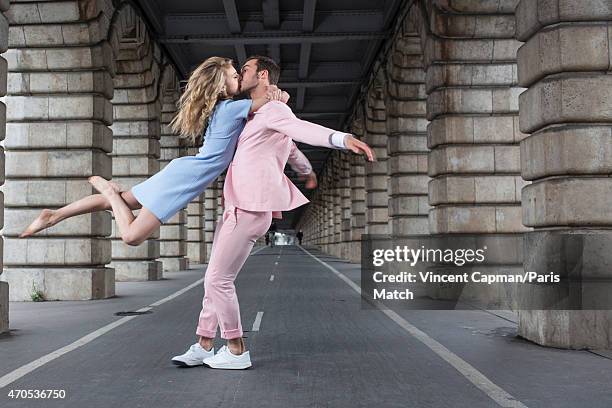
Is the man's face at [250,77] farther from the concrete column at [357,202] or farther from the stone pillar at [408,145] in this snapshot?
the concrete column at [357,202]

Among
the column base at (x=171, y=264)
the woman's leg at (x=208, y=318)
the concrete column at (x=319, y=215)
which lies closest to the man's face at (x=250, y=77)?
the woman's leg at (x=208, y=318)

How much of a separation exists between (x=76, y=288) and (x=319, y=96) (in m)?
20.0

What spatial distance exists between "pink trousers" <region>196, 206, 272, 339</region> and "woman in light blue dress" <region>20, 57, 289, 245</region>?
42 cm

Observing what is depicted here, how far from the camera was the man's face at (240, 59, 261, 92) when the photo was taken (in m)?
5.29

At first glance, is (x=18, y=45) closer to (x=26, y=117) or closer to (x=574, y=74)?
(x=26, y=117)

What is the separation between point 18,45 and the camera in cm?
1340

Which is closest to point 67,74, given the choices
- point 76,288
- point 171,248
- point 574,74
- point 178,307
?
point 76,288

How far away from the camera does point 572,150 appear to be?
7.36 meters

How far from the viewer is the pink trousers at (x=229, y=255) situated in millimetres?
5434

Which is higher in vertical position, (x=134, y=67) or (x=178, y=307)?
(x=134, y=67)

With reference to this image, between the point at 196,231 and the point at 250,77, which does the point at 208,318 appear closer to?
the point at 250,77

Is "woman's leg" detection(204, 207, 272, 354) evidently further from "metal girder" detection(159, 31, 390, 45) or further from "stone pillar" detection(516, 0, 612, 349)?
"metal girder" detection(159, 31, 390, 45)

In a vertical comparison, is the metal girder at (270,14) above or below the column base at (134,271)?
above

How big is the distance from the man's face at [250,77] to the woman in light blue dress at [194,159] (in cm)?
9
